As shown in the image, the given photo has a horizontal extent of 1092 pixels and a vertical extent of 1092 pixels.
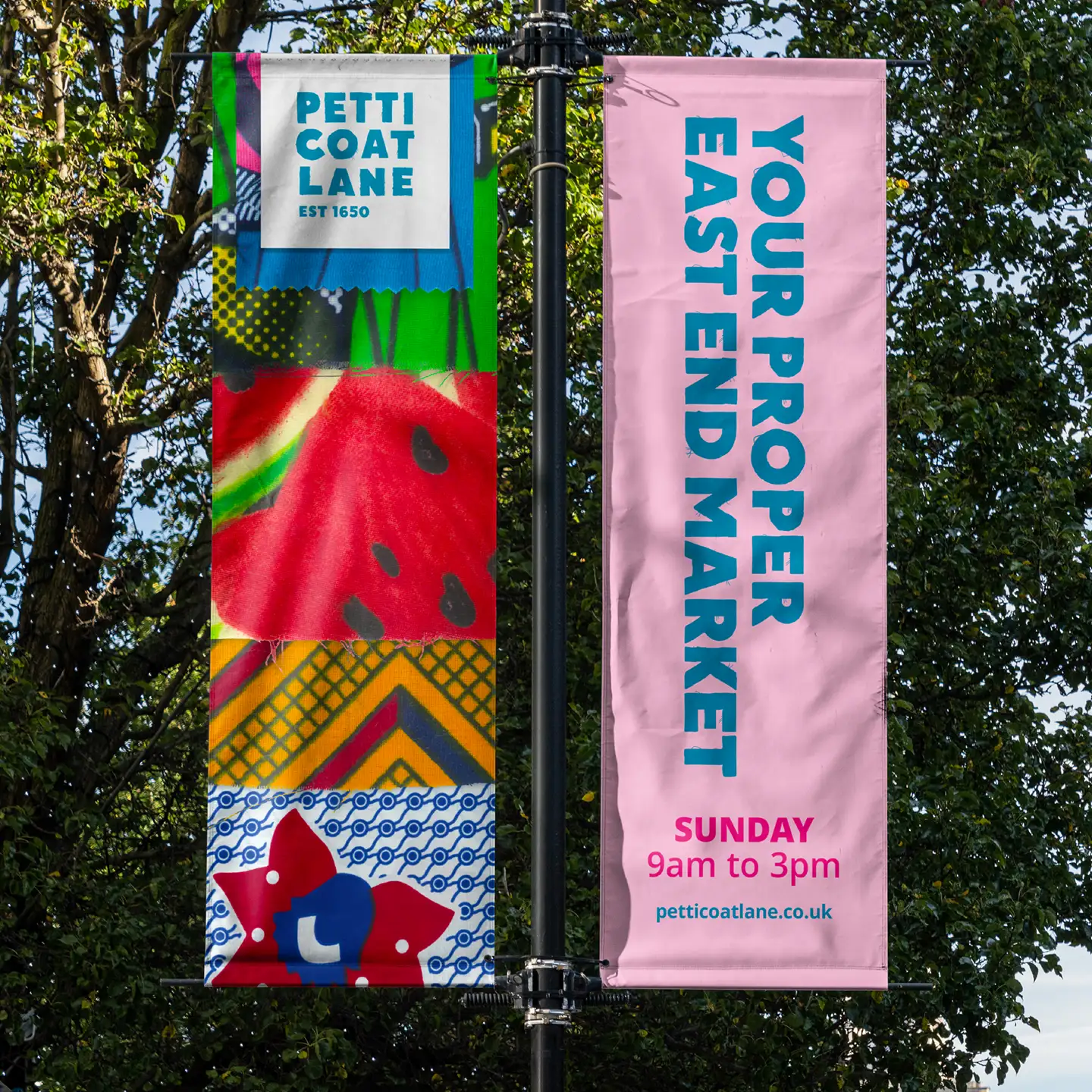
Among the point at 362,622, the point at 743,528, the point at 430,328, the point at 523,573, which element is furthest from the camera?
the point at 523,573

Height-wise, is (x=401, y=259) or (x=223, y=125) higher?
(x=223, y=125)

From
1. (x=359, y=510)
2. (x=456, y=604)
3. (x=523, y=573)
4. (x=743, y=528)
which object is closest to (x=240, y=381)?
(x=359, y=510)

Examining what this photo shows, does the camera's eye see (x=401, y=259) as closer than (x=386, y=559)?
No

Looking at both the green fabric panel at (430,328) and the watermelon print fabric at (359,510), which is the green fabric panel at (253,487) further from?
the green fabric panel at (430,328)

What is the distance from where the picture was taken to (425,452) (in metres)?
5.71

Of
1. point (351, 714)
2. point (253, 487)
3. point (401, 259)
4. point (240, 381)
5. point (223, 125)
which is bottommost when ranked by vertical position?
point (351, 714)

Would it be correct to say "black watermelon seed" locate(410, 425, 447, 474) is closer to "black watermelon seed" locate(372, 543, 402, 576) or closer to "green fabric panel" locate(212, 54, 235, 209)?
"black watermelon seed" locate(372, 543, 402, 576)

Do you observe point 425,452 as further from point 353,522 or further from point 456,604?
point 456,604

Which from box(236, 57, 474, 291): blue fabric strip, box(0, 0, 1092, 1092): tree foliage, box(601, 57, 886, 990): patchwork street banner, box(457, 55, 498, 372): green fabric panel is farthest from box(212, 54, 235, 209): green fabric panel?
box(0, 0, 1092, 1092): tree foliage

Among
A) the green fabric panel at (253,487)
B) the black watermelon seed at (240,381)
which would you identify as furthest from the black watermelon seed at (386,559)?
the black watermelon seed at (240,381)

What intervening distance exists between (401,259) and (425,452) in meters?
0.71

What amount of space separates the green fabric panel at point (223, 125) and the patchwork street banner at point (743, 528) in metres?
1.37

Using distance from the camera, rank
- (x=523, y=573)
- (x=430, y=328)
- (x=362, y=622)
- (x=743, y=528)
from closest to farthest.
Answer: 1. (x=743, y=528)
2. (x=362, y=622)
3. (x=430, y=328)
4. (x=523, y=573)

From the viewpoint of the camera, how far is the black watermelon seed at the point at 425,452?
5699mm
